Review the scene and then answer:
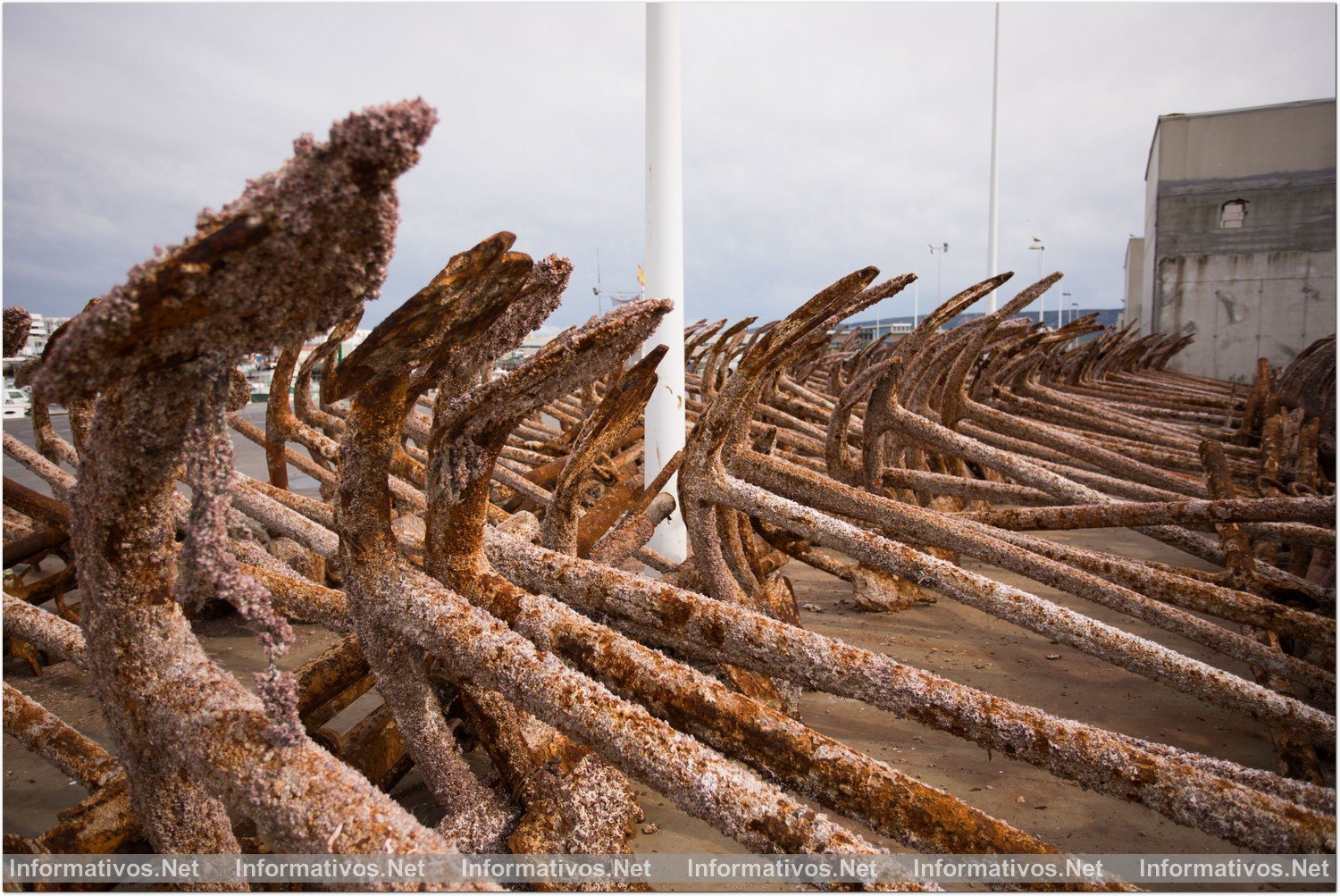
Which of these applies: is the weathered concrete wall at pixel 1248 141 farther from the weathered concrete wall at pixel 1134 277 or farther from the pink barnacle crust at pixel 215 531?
the pink barnacle crust at pixel 215 531

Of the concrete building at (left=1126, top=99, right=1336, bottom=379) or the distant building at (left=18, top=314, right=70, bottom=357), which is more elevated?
the concrete building at (left=1126, top=99, right=1336, bottom=379)

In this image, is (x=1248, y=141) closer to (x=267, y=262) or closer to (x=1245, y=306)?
(x=1245, y=306)

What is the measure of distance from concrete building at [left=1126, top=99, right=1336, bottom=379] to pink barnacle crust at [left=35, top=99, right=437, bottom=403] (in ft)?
61.1

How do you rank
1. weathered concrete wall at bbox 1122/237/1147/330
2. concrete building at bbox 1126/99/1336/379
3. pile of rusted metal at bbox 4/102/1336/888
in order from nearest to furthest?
pile of rusted metal at bbox 4/102/1336/888 → concrete building at bbox 1126/99/1336/379 → weathered concrete wall at bbox 1122/237/1147/330

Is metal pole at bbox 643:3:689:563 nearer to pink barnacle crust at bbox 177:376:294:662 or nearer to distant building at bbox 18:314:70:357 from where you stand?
distant building at bbox 18:314:70:357

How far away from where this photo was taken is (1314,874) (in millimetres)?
1161

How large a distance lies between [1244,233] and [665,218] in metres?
16.7

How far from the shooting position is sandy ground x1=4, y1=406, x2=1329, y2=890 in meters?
2.04

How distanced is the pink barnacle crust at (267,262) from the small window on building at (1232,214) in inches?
756

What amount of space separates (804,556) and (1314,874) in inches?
89.6

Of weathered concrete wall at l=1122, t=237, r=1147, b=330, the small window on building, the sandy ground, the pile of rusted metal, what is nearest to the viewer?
the pile of rusted metal

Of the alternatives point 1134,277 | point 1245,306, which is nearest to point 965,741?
point 1245,306

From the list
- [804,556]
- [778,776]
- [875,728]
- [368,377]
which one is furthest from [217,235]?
[804,556]

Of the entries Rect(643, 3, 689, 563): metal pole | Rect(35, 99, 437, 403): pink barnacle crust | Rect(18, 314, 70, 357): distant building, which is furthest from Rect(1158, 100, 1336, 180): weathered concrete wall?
Rect(35, 99, 437, 403): pink barnacle crust
